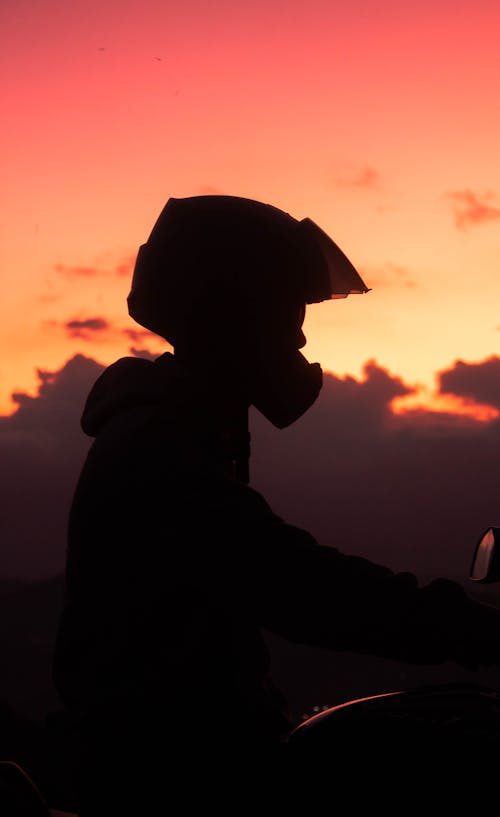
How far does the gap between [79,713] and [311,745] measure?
770 mm

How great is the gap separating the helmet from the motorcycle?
4.13 feet

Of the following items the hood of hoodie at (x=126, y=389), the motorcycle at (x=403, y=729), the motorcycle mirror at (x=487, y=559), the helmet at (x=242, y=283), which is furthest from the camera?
the helmet at (x=242, y=283)

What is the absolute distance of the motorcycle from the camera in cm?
288

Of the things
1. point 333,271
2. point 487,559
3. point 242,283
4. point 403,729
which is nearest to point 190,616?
point 403,729

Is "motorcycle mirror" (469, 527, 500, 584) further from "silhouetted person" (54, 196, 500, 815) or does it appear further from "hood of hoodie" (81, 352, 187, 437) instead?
"hood of hoodie" (81, 352, 187, 437)

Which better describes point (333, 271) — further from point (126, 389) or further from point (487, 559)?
point (487, 559)

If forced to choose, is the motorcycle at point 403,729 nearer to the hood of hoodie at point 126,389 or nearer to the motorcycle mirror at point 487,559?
the motorcycle mirror at point 487,559

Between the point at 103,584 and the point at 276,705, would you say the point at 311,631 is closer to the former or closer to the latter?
the point at 276,705

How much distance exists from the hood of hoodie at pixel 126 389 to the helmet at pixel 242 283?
0.42m

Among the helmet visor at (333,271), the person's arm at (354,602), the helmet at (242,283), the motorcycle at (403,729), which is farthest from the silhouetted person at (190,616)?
the helmet visor at (333,271)

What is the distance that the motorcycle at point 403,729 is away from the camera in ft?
9.43

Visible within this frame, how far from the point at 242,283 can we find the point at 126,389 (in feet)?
2.84

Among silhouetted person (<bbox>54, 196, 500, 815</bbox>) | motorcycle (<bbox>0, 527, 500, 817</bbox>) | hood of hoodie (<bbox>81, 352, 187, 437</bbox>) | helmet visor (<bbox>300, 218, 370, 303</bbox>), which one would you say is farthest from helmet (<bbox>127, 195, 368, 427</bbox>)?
motorcycle (<bbox>0, 527, 500, 817</bbox>)

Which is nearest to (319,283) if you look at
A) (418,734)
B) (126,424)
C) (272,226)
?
(272,226)
